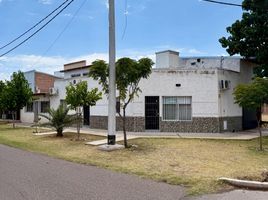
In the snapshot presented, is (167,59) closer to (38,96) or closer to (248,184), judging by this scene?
(38,96)

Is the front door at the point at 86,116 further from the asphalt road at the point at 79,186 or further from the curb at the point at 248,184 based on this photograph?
the curb at the point at 248,184

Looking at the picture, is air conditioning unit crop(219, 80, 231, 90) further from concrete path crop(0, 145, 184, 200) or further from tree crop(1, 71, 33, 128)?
tree crop(1, 71, 33, 128)

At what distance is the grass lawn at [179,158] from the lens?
10.4m

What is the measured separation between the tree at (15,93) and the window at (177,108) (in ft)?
41.5

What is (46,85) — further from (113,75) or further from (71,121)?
(113,75)

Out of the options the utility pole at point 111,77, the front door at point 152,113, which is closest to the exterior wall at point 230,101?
the front door at point 152,113

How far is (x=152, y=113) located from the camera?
2452 cm

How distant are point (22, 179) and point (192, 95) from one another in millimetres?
15712

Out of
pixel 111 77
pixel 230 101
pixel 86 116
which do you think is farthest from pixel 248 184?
pixel 86 116

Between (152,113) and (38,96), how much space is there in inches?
652

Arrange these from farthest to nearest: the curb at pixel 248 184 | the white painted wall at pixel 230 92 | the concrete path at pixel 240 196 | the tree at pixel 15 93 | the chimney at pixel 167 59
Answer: the tree at pixel 15 93 < the chimney at pixel 167 59 < the white painted wall at pixel 230 92 < the curb at pixel 248 184 < the concrete path at pixel 240 196

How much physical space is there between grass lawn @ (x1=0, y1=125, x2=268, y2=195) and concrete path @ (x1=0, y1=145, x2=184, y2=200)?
0.68 metres

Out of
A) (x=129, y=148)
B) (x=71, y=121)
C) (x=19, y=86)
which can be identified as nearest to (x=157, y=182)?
(x=129, y=148)

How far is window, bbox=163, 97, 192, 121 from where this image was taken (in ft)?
79.2
